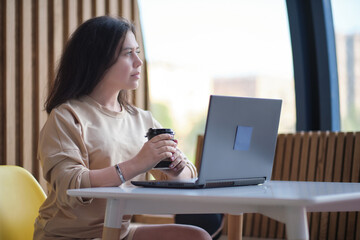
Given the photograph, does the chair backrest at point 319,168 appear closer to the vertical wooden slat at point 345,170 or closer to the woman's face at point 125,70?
the vertical wooden slat at point 345,170

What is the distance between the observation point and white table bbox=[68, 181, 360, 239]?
126 cm

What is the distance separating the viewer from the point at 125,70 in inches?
87.0

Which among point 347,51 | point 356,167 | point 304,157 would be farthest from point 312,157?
point 347,51

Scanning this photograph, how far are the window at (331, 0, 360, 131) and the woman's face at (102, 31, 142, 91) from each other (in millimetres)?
2238

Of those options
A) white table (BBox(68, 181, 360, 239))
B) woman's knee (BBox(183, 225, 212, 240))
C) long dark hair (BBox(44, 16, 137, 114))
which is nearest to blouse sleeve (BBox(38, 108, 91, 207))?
long dark hair (BBox(44, 16, 137, 114))

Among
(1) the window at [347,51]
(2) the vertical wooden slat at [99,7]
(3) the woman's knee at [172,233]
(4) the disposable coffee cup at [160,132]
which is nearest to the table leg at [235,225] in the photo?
(3) the woman's knee at [172,233]

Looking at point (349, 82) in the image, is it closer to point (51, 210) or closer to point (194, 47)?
point (194, 47)

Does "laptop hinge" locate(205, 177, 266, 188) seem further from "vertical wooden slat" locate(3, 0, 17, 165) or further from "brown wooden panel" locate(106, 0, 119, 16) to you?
"brown wooden panel" locate(106, 0, 119, 16)

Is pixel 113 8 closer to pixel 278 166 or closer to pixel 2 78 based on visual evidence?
pixel 2 78

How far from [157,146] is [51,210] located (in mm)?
544

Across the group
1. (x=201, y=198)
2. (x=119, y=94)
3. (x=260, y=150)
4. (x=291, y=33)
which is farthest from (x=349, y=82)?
(x=201, y=198)

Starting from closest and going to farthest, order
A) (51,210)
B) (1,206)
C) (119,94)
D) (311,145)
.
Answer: (51,210) → (1,206) → (119,94) → (311,145)

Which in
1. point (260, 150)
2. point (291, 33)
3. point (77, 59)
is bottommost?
point (260, 150)

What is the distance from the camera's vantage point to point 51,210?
202 centimetres
